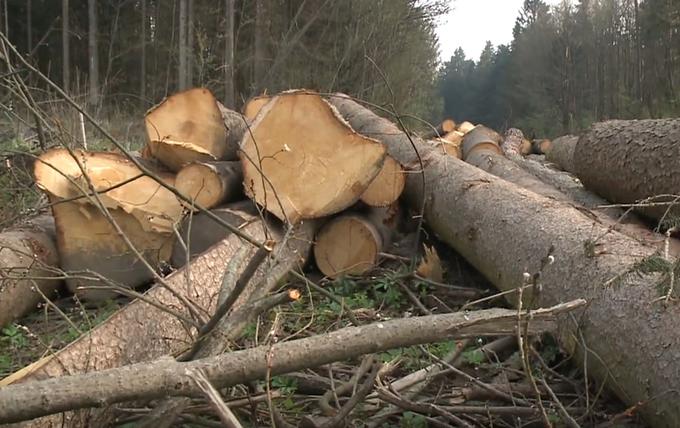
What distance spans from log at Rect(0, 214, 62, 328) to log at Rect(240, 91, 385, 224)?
1225mm

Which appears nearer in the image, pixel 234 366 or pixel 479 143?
pixel 234 366

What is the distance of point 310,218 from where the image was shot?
399cm

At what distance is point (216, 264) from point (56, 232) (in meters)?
1.26

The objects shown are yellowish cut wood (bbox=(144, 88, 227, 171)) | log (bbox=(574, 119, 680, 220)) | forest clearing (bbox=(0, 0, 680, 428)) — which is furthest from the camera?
yellowish cut wood (bbox=(144, 88, 227, 171))

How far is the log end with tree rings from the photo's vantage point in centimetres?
409

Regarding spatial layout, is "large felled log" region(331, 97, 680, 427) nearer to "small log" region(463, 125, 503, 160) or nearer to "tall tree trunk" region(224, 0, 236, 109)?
"small log" region(463, 125, 503, 160)

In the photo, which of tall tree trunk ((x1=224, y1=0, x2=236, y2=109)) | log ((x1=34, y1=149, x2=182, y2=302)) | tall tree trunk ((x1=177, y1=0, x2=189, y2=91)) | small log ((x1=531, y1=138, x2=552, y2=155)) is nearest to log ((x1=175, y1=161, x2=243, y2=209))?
log ((x1=34, y1=149, x2=182, y2=302))

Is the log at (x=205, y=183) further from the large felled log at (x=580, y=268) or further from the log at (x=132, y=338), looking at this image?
the large felled log at (x=580, y=268)

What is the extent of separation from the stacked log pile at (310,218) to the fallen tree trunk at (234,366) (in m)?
0.60

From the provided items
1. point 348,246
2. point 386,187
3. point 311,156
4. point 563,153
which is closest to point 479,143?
point 563,153

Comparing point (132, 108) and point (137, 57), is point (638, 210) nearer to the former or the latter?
point (132, 108)

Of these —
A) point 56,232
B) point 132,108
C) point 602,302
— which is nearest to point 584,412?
point 602,302

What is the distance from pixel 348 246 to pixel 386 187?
0.46 meters

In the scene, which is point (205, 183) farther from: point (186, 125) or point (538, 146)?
point (538, 146)
